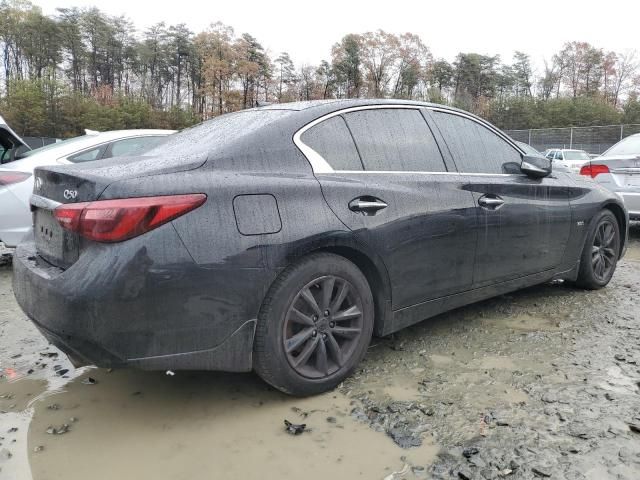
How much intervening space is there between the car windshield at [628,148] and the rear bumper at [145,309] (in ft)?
20.3

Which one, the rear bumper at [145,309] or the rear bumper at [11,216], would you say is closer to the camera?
the rear bumper at [145,309]

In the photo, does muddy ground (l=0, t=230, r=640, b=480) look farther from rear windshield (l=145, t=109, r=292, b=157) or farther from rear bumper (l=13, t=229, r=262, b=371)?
rear windshield (l=145, t=109, r=292, b=157)

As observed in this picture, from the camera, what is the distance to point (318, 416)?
2.39 metres

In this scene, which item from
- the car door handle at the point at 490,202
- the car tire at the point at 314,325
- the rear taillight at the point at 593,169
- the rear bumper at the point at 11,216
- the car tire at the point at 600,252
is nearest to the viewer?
the car tire at the point at 314,325

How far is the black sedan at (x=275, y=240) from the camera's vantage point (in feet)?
6.79

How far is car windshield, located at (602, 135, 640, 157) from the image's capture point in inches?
258

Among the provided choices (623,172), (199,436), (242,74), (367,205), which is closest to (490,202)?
(367,205)

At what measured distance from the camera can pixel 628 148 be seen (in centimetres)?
671

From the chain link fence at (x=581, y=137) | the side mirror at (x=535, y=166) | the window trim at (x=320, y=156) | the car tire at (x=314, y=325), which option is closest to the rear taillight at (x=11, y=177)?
the window trim at (x=320, y=156)

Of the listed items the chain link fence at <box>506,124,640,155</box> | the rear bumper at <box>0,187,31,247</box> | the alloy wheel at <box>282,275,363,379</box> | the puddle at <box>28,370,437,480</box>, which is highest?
the chain link fence at <box>506,124,640,155</box>

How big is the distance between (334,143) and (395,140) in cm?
46

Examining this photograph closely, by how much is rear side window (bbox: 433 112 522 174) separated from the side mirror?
6cm

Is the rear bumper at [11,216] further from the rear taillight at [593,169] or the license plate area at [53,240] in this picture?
the rear taillight at [593,169]

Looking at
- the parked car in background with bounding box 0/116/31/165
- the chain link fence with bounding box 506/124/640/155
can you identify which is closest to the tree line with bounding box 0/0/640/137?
the chain link fence with bounding box 506/124/640/155
